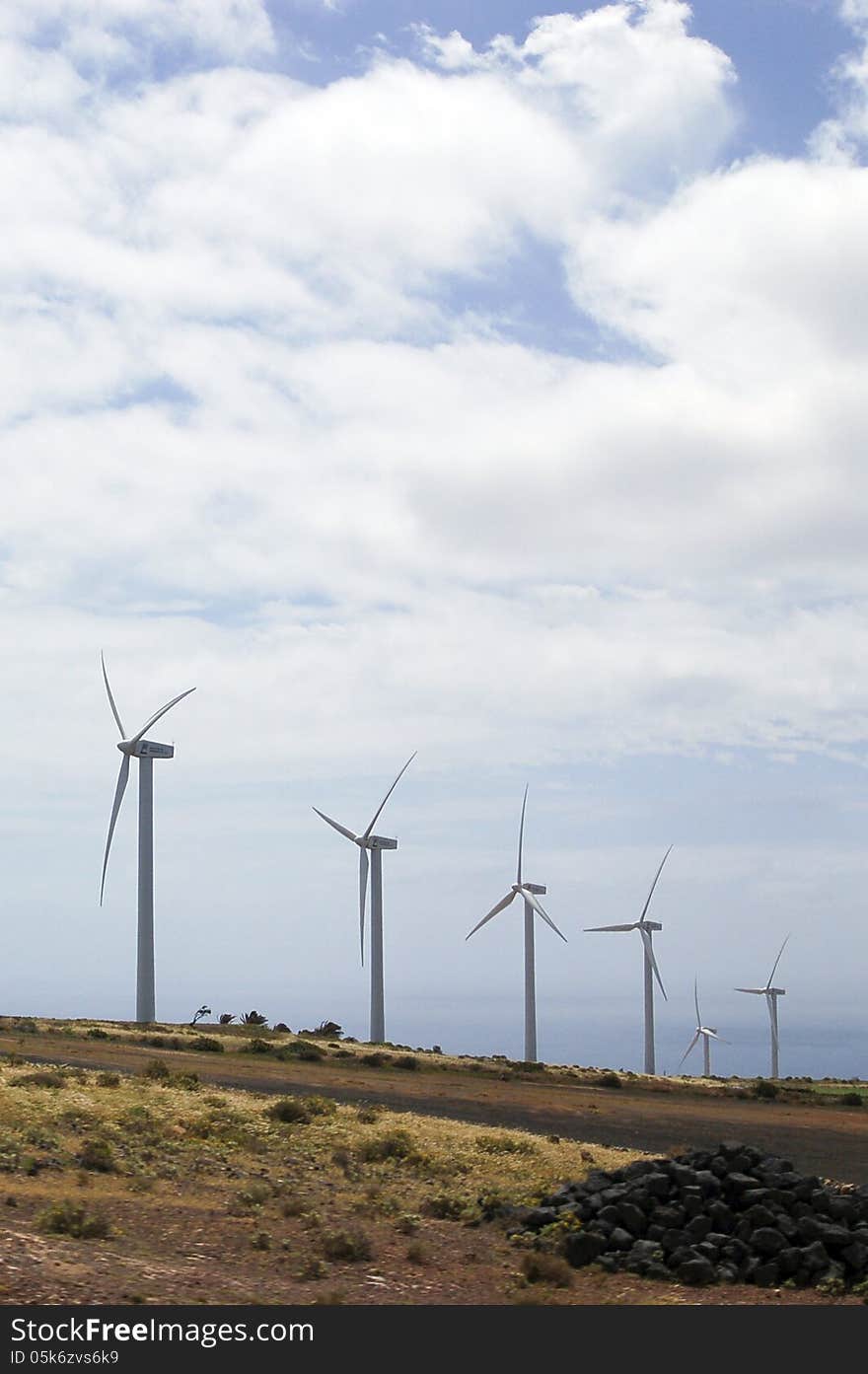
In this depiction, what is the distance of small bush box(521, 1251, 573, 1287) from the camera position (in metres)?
22.6

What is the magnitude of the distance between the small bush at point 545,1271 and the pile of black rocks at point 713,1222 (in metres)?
1.17

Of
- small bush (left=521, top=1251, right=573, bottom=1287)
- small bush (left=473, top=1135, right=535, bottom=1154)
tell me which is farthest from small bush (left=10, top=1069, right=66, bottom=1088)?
small bush (left=521, top=1251, right=573, bottom=1287)

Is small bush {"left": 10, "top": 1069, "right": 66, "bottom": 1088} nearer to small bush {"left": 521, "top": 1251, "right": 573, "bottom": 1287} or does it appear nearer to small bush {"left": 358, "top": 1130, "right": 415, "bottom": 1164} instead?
small bush {"left": 358, "top": 1130, "right": 415, "bottom": 1164}

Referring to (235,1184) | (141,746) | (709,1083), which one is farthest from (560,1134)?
(141,746)

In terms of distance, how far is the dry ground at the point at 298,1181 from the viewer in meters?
20.8

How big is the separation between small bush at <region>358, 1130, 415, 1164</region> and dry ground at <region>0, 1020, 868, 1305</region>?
0.29 ft

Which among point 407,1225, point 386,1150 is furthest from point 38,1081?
point 407,1225

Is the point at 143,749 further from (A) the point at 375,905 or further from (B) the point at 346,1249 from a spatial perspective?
(B) the point at 346,1249

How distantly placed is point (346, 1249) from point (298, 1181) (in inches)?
282

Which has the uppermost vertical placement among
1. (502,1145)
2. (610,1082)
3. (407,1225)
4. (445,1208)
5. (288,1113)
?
(288,1113)

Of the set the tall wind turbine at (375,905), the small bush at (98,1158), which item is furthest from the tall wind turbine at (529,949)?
the small bush at (98,1158)

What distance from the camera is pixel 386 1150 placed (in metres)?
34.4
